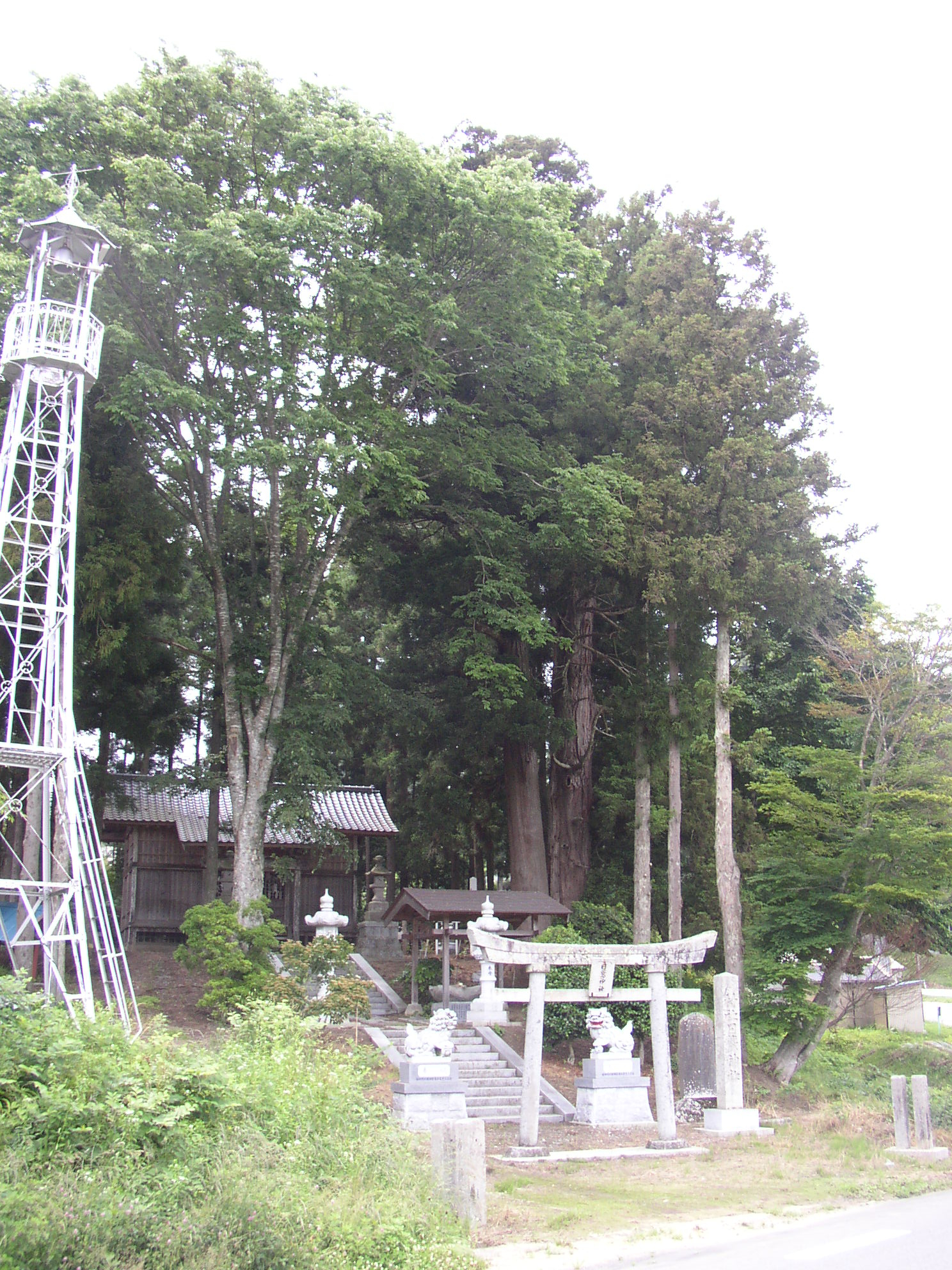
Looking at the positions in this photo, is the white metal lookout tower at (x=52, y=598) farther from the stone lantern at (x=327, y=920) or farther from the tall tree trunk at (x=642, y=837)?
the tall tree trunk at (x=642, y=837)

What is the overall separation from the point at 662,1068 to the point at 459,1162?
698 cm

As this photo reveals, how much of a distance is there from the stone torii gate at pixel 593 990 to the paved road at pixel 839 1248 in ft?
14.2

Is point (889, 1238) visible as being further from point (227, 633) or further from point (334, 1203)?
point (227, 633)

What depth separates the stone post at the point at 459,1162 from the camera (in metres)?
7.83

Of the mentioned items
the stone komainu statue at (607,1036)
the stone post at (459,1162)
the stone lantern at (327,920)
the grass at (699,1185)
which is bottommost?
the grass at (699,1185)

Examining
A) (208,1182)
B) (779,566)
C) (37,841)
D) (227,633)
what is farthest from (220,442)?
(208,1182)

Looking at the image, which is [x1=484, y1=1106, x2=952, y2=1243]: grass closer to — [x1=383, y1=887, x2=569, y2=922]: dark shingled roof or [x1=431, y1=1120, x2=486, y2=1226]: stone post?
[x1=431, y1=1120, x2=486, y2=1226]: stone post

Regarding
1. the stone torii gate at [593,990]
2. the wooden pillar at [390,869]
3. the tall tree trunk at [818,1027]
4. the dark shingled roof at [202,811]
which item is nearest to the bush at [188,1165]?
the stone torii gate at [593,990]

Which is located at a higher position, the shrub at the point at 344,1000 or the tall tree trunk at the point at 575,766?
the tall tree trunk at the point at 575,766

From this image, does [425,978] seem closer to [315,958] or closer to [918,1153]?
[315,958]

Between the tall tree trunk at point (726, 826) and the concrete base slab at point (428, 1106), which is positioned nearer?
the concrete base slab at point (428, 1106)

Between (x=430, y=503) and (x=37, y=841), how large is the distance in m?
11.3

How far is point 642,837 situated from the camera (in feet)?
73.6

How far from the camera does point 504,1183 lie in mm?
10508
